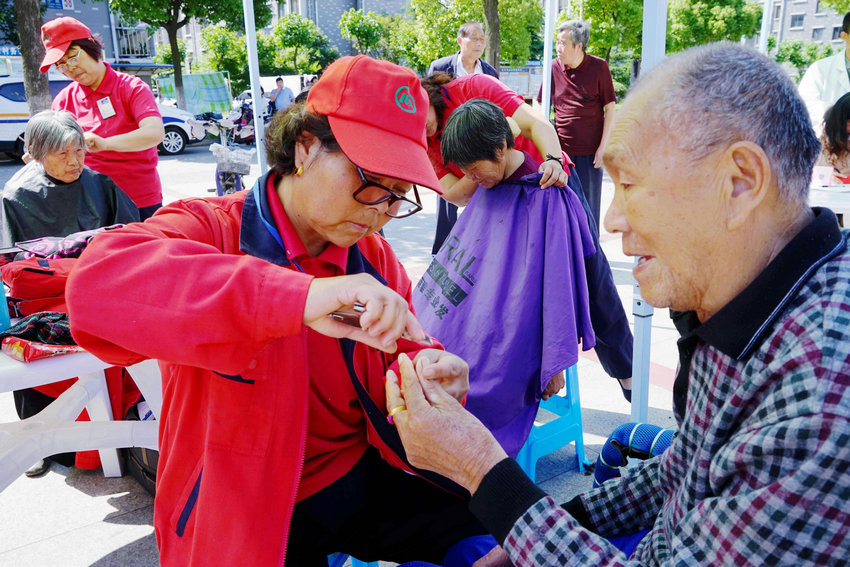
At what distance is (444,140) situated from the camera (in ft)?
8.79

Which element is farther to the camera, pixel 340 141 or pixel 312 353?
pixel 312 353

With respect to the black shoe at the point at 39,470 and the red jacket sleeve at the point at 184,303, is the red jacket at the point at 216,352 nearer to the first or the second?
the red jacket sleeve at the point at 184,303

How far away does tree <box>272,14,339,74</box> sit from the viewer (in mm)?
31828

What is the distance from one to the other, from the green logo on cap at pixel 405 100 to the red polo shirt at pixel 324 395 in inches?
15.1

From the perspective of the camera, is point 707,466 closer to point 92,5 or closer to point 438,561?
point 438,561

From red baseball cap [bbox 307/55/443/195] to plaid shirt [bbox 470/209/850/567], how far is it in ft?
2.22

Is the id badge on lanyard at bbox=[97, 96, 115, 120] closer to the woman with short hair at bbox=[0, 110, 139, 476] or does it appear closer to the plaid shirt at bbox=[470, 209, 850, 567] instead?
the woman with short hair at bbox=[0, 110, 139, 476]

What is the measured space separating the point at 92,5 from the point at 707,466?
3610 cm

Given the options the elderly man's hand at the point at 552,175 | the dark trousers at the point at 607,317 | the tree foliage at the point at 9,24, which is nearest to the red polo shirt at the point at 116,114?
the elderly man's hand at the point at 552,175

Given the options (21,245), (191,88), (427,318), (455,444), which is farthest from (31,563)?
(191,88)

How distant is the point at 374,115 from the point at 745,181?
0.78m

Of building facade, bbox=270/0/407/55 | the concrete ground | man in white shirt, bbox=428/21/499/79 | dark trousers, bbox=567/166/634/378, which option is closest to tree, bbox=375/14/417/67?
building facade, bbox=270/0/407/55

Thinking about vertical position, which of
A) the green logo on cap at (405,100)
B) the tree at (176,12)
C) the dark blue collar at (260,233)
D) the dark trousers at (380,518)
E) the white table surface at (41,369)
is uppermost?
the tree at (176,12)

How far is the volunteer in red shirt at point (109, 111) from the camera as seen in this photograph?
3721mm
